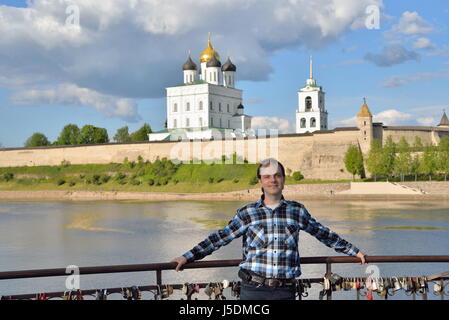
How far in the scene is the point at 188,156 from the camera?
47.3m

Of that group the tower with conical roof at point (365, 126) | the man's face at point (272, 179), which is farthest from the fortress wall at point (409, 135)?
the man's face at point (272, 179)

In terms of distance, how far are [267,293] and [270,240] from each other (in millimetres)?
266

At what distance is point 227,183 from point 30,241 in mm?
24455

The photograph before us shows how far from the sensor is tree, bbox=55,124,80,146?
66188mm

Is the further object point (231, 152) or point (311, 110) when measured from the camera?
point (311, 110)

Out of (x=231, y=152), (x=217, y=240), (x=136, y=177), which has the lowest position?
(x=217, y=240)

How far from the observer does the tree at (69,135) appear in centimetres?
6619

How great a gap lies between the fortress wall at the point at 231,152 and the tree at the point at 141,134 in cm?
1137

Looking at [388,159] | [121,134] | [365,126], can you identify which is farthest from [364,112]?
[121,134]

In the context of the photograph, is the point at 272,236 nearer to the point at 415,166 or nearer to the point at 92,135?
the point at 415,166

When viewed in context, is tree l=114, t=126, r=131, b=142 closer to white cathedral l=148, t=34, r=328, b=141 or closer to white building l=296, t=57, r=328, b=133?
white cathedral l=148, t=34, r=328, b=141

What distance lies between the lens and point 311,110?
2222 inches
